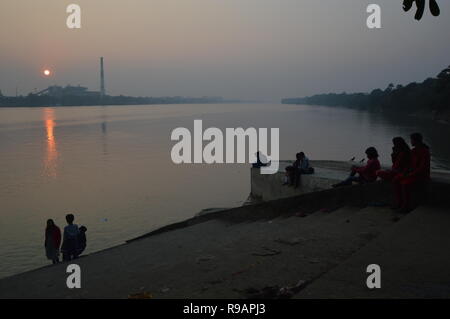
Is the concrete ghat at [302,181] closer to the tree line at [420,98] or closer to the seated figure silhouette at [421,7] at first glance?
the seated figure silhouette at [421,7]

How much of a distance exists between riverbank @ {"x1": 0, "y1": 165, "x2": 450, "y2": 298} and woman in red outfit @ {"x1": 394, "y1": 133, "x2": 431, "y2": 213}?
10.7 inches

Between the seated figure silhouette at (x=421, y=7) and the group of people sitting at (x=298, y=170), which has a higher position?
the seated figure silhouette at (x=421, y=7)

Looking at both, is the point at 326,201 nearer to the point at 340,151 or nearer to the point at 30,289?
the point at 30,289

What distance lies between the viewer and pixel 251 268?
207 inches

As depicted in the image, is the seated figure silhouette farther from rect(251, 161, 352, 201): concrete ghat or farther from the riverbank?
rect(251, 161, 352, 201): concrete ghat

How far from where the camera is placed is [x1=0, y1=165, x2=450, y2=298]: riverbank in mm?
4422

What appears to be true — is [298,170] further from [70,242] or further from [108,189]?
[108,189]

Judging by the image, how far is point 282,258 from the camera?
5551 millimetres

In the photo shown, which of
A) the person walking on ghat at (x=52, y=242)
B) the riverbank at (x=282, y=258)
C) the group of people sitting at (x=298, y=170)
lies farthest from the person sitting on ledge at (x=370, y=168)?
the person walking on ghat at (x=52, y=242)

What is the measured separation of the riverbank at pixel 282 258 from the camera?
442 cm

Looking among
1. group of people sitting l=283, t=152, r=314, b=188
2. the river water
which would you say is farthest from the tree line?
group of people sitting l=283, t=152, r=314, b=188

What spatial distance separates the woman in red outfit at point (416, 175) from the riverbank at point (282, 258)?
272mm
